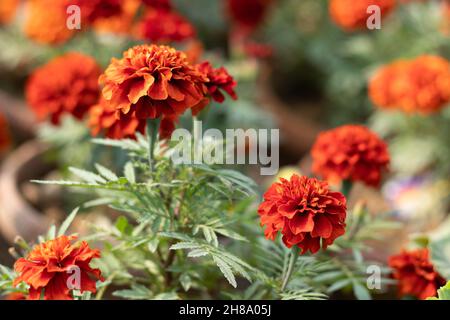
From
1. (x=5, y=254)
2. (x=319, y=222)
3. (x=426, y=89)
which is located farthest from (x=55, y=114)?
(x=426, y=89)

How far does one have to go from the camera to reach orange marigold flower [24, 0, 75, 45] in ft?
6.19

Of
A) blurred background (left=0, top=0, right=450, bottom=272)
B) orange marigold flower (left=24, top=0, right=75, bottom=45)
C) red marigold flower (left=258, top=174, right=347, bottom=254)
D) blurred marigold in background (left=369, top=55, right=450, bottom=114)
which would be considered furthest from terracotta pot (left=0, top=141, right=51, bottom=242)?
blurred marigold in background (left=369, top=55, right=450, bottom=114)

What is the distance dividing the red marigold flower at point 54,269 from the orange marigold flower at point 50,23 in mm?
1092

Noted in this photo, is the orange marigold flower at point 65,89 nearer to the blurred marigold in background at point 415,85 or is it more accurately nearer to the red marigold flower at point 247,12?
the blurred marigold in background at point 415,85

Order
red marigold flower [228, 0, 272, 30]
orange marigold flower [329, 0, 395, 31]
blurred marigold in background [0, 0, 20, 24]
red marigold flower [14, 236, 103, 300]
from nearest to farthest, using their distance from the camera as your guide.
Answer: red marigold flower [14, 236, 103, 300]
orange marigold flower [329, 0, 395, 31]
red marigold flower [228, 0, 272, 30]
blurred marigold in background [0, 0, 20, 24]

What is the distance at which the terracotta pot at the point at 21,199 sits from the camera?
1.65 meters

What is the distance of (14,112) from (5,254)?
922 millimetres

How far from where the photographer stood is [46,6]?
6.33 ft

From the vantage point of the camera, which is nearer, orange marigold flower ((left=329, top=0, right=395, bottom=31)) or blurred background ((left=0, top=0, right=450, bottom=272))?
blurred background ((left=0, top=0, right=450, bottom=272))

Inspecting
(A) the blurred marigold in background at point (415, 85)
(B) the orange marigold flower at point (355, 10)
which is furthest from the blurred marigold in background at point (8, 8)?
(A) the blurred marigold in background at point (415, 85)

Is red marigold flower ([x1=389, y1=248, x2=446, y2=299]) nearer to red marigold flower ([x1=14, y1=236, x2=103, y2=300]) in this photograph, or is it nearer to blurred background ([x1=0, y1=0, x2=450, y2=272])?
blurred background ([x1=0, y1=0, x2=450, y2=272])
